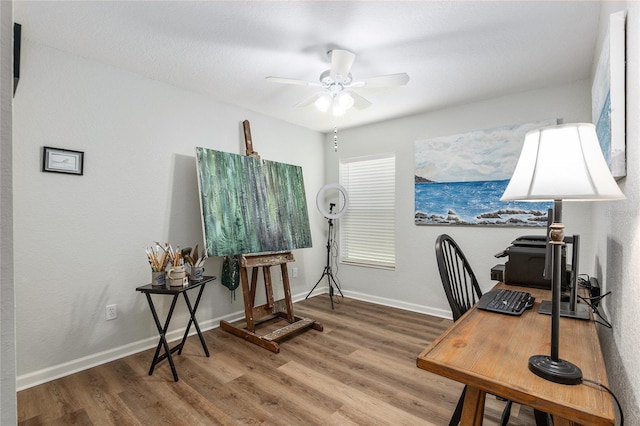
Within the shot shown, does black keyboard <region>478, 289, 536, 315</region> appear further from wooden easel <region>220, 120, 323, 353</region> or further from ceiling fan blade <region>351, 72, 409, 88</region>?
wooden easel <region>220, 120, 323, 353</region>

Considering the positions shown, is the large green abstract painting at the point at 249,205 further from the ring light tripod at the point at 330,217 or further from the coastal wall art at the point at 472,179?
the coastal wall art at the point at 472,179

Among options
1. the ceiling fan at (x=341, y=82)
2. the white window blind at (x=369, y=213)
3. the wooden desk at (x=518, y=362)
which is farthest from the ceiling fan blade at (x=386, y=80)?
the white window blind at (x=369, y=213)

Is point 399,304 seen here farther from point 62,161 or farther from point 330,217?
point 62,161

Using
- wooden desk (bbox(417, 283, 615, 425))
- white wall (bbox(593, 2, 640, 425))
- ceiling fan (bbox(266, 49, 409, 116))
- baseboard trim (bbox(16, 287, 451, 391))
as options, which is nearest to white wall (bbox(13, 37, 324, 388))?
baseboard trim (bbox(16, 287, 451, 391))

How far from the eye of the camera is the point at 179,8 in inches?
70.9

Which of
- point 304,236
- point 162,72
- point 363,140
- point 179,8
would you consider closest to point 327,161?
point 363,140

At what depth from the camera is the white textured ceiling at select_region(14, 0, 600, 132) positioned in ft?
5.89

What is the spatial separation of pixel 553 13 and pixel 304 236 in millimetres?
2781

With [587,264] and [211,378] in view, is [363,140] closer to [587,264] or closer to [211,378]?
[587,264]

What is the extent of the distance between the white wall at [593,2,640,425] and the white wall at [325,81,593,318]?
182 centimetres

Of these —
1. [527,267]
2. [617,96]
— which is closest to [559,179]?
[617,96]

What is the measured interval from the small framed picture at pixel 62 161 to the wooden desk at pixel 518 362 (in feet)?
8.81

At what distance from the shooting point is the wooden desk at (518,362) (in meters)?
0.75

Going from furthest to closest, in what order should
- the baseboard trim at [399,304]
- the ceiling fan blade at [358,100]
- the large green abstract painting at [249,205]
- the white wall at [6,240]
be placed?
the baseboard trim at [399,304] < the large green abstract painting at [249,205] < the ceiling fan blade at [358,100] < the white wall at [6,240]
